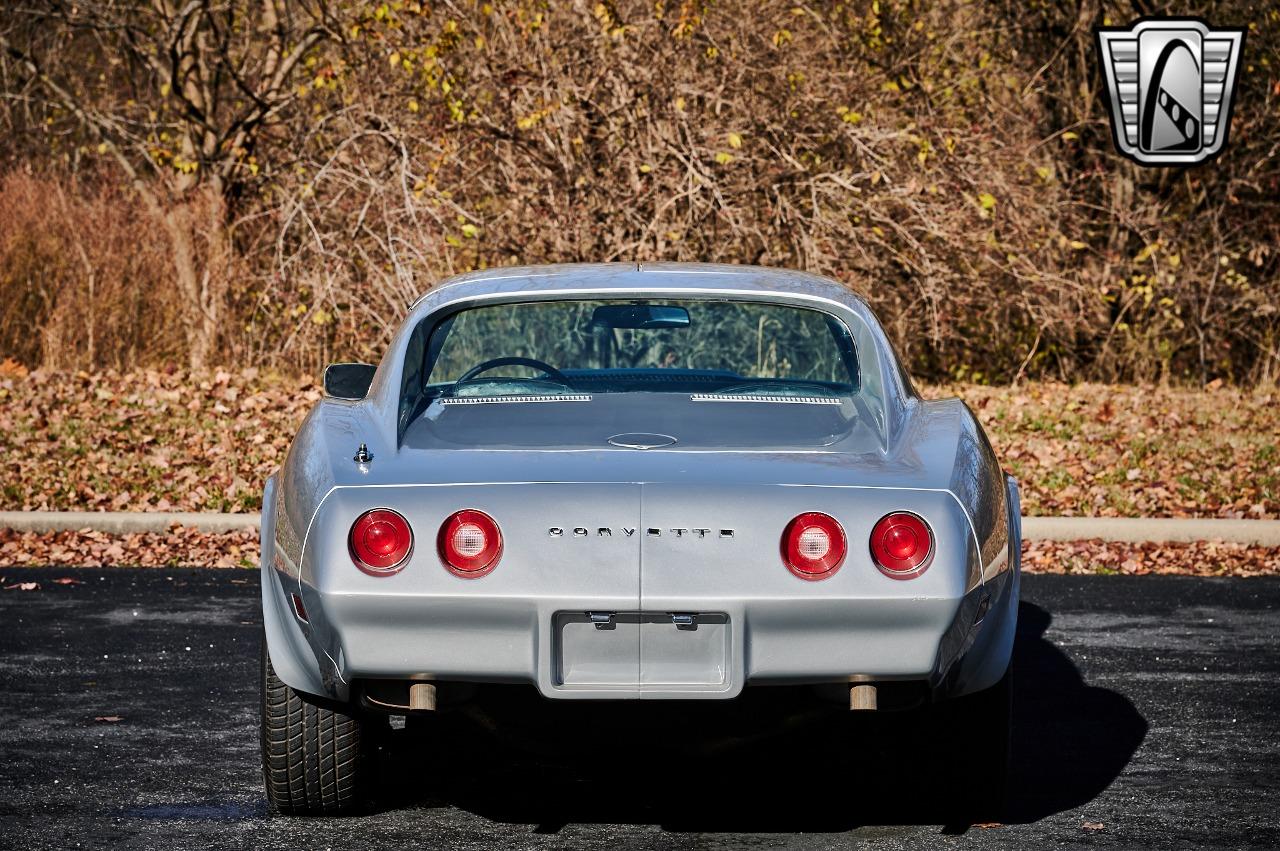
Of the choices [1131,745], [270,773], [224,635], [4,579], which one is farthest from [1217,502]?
[270,773]

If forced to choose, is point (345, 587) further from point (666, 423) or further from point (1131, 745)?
point (1131, 745)

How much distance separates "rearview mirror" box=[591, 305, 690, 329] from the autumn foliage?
9.24 m

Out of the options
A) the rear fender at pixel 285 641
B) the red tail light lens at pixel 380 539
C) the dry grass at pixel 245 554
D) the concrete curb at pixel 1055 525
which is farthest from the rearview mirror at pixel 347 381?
the concrete curb at pixel 1055 525

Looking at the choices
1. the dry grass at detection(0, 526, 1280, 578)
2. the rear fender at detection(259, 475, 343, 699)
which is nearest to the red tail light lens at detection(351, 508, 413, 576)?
the rear fender at detection(259, 475, 343, 699)

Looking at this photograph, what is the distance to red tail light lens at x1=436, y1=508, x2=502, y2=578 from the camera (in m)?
4.05

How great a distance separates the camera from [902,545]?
160 inches

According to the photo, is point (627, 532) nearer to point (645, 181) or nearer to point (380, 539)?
point (380, 539)

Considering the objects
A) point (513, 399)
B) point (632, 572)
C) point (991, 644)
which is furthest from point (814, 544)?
point (513, 399)

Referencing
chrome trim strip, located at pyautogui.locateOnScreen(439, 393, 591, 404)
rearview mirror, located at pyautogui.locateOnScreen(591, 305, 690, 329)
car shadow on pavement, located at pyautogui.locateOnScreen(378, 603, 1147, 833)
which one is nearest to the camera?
car shadow on pavement, located at pyautogui.locateOnScreen(378, 603, 1147, 833)

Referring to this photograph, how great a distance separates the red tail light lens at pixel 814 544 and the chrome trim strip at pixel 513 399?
1062 millimetres

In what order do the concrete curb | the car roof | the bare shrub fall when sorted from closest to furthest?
the car roof, the concrete curb, the bare shrub

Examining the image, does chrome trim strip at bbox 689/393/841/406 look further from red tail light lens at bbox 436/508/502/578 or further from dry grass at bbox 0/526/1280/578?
dry grass at bbox 0/526/1280/578

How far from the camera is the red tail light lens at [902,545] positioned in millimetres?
4051

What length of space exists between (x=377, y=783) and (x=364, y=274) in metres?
11.1
